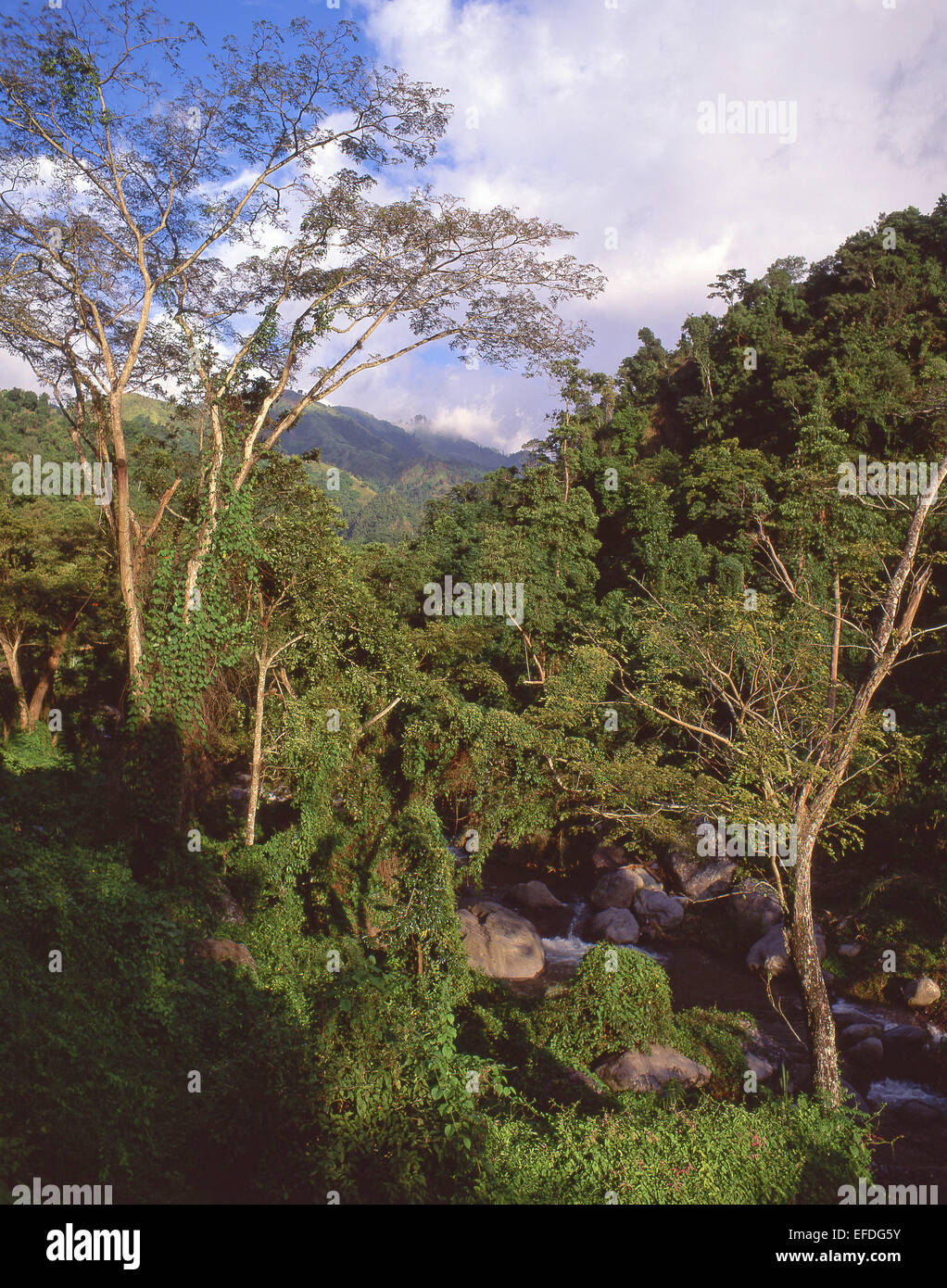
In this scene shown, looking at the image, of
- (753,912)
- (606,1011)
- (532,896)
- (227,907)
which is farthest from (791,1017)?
(227,907)

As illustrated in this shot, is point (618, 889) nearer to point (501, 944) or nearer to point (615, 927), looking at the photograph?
point (615, 927)

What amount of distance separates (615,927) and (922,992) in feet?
22.3

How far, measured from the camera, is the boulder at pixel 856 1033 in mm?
13328

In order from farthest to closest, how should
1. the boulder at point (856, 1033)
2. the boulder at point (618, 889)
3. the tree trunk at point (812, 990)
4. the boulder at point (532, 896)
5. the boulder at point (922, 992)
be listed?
the boulder at point (532, 896), the boulder at point (618, 889), the boulder at point (922, 992), the boulder at point (856, 1033), the tree trunk at point (812, 990)

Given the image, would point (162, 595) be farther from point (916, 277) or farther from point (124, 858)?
point (916, 277)

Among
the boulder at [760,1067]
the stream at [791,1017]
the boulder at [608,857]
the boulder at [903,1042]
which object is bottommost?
the stream at [791,1017]

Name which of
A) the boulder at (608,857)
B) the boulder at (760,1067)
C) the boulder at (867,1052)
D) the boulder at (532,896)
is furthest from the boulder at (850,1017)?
the boulder at (608,857)

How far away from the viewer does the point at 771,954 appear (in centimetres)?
1634

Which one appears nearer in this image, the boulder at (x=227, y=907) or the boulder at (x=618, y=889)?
the boulder at (x=227, y=907)

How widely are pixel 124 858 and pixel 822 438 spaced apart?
97.7ft

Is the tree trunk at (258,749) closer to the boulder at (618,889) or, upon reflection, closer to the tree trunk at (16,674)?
the boulder at (618,889)

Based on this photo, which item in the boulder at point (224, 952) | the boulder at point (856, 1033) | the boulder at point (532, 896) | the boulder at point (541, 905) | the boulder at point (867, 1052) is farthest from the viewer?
the boulder at point (532, 896)

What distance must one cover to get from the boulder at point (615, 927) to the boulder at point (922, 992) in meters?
6.08
